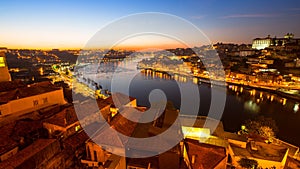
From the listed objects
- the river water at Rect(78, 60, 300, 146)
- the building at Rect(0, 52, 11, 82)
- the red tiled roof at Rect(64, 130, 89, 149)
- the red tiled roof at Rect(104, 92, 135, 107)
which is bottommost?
the river water at Rect(78, 60, 300, 146)

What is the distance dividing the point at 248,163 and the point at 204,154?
4.91 ft

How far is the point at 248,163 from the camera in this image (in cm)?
463

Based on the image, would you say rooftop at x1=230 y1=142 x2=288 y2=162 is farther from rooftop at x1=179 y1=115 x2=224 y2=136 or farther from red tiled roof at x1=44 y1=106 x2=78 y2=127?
red tiled roof at x1=44 y1=106 x2=78 y2=127

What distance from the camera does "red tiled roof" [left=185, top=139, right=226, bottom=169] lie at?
3.84 meters

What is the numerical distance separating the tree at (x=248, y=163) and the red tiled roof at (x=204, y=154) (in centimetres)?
97

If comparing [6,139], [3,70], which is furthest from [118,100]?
[3,70]

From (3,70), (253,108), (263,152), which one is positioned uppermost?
(3,70)

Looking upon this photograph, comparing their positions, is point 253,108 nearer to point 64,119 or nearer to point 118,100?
point 118,100

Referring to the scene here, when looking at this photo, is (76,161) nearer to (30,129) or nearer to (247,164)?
(30,129)

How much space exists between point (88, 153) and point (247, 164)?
4020mm

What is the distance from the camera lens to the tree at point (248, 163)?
181 inches

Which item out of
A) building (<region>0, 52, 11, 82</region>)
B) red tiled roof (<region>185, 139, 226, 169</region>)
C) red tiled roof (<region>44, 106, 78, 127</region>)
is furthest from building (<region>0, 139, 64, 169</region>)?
building (<region>0, 52, 11, 82</region>)

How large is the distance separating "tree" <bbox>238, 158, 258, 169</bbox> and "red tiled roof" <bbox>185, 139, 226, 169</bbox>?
38.0 inches

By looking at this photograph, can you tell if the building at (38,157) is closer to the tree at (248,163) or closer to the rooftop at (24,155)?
the rooftop at (24,155)
